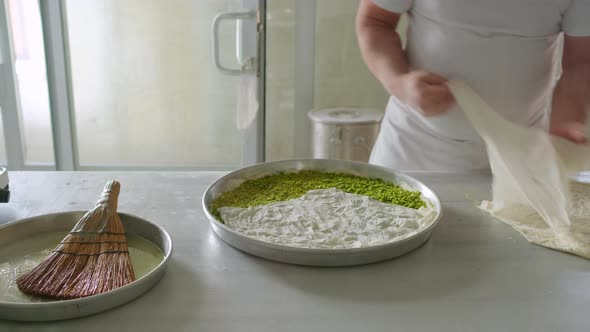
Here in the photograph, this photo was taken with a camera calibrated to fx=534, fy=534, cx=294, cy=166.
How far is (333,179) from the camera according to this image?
100 cm

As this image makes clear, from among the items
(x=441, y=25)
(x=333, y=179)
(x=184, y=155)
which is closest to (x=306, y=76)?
(x=184, y=155)

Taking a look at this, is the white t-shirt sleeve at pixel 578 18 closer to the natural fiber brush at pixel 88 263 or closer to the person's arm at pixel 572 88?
the person's arm at pixel 572 88

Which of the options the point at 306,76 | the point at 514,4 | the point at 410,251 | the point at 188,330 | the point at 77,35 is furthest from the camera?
the point at 306,76

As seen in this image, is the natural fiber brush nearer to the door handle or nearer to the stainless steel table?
the stainless steel table

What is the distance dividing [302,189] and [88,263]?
400 mm

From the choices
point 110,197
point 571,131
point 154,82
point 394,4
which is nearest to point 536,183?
point 571,131

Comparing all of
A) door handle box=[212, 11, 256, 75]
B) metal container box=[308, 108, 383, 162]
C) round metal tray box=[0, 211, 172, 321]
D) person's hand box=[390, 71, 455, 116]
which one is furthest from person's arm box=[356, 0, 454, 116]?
door handle box=[212, 11, 256, 75]

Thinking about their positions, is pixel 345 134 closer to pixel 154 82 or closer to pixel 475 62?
pixel 154 82

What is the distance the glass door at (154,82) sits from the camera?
2.35 meters

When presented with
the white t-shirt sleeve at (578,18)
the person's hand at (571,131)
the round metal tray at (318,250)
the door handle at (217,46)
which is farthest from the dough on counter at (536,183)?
the door handle at (217,46)

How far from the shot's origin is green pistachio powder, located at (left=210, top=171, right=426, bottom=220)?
89cm

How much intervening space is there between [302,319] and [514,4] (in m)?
0.81

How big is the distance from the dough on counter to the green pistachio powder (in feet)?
0.49

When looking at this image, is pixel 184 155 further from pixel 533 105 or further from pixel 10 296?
pixel 10 296
